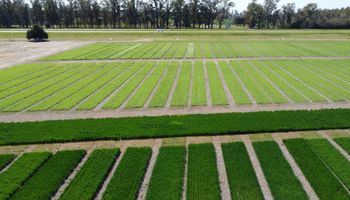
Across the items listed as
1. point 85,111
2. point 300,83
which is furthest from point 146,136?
point 300,83

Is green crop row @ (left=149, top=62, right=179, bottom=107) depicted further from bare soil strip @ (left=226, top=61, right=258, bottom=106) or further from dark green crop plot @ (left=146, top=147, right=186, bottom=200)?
dark green crop plot @ (left=146, top=147, right=186, bottom=200)

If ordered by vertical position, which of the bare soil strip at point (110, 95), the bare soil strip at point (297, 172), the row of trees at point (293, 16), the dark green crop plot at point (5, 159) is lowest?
the dark green crop plot at point (5, 159)

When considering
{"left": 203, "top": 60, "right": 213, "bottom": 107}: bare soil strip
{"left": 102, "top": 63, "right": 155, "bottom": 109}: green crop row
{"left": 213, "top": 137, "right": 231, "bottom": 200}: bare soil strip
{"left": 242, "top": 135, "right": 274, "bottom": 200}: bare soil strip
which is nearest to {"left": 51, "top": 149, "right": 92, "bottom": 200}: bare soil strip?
{"left": 213, "top": 137, "right": 231, "bottom": 200}: bare soil strip

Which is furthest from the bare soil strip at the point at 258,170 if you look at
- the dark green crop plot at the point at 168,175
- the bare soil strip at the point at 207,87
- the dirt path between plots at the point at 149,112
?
the bare soil strip at the point at 207,87

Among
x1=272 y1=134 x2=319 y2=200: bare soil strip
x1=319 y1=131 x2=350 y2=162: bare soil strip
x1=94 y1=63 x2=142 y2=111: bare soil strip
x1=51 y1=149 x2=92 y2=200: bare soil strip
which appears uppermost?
x1=94 y1=63 x2=142 y2=111: bare soil strip

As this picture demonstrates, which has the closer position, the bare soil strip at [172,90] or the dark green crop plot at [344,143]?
the dark green crop plot at [344,143]

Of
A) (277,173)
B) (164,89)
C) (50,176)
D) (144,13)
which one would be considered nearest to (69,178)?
(50,176)

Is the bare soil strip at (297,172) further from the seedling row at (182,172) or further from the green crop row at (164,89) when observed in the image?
the green crop row at (164,89)

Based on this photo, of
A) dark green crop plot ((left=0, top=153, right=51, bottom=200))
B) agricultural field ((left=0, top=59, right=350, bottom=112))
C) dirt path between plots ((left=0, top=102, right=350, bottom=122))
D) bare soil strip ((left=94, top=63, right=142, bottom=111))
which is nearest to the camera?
dark green crop plot ((left=0, top=153, right=51, bottom=200))
